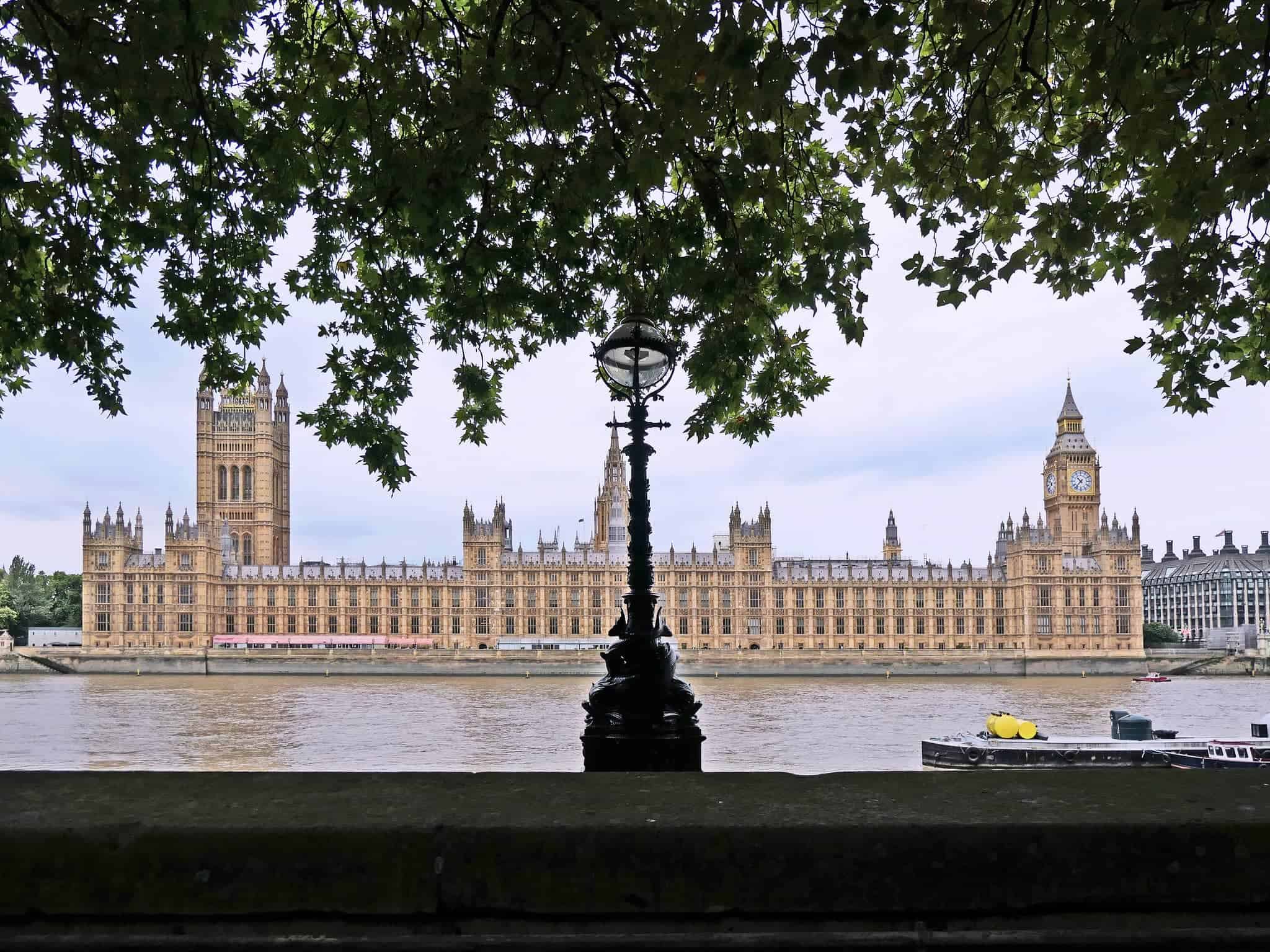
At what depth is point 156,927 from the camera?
1938 millimetres

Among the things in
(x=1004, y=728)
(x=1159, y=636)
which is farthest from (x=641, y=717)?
(x=1159, y=636)

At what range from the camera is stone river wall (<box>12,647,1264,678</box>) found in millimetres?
65125

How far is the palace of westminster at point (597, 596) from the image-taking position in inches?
3066

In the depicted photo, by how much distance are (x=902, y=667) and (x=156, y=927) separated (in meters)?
69.2

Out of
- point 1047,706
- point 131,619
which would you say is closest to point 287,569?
point 131,619

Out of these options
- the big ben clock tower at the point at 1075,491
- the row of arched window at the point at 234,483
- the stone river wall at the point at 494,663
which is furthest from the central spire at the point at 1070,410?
the row of arched window at the point at 234,483

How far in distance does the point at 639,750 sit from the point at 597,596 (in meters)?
74.1

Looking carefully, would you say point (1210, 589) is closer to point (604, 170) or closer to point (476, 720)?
point (476, 720)

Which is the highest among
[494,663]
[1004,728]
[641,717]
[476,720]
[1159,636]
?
[641,717]

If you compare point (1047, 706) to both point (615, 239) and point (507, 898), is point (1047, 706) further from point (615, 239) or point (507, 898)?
point (507, 898)

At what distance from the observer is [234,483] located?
91312 mm

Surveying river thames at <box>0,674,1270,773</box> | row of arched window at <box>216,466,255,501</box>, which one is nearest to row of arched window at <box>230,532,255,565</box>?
row of arched window at <box>216,466,255,501</box>

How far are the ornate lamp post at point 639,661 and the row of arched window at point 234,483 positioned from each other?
301ft

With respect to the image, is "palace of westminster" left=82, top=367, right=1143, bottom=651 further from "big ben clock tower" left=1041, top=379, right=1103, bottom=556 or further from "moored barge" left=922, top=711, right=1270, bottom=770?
"moored barge" left=922, top=711, right=1270, bottom=770
